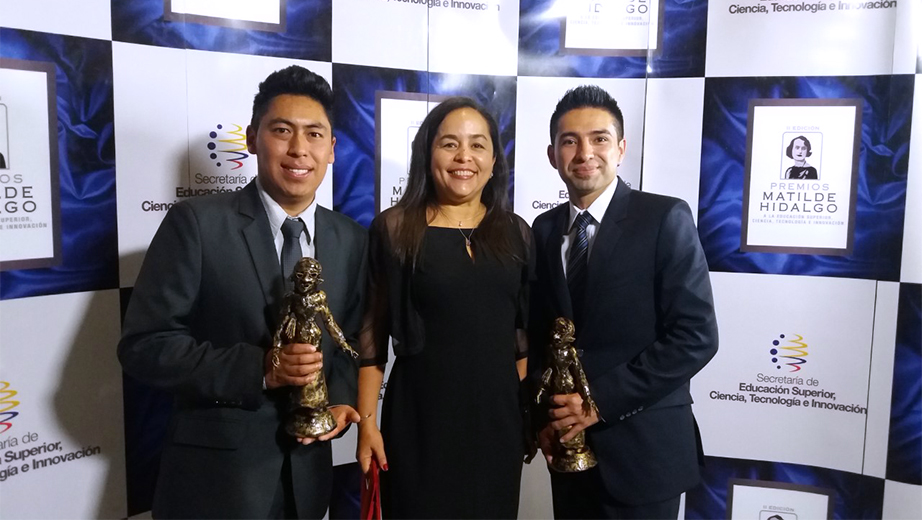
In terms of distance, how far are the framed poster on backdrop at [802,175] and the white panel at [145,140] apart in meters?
1.78

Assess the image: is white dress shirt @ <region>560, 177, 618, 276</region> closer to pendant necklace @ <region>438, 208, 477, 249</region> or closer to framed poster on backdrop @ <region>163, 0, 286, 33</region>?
pendant necklace @ <region>438, 208, 477, 249</region>

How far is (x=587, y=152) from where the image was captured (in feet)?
5.94

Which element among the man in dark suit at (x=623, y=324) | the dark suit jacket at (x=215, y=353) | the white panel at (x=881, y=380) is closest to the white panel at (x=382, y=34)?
the man in dark suit at (x=623, y=324)

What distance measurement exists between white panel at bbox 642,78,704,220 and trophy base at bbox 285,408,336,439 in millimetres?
1282

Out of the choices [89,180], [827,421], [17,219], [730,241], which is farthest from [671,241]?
[17,219]

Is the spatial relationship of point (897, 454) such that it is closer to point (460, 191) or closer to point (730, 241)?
point (730, 241)

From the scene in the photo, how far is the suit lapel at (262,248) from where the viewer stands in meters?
1.57

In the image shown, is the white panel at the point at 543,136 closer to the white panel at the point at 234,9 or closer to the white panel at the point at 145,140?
the white panel at the point at 234,9

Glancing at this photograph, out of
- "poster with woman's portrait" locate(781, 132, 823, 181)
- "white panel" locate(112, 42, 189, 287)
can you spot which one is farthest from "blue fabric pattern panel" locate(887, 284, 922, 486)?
"white panel" locate(112, 42, 189, 287)

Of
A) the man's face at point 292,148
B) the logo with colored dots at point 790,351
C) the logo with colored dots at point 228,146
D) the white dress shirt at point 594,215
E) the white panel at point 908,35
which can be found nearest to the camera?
the man's face at point 292,148

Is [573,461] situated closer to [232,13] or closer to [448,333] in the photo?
[448,333]

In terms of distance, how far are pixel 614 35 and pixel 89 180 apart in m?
1.63

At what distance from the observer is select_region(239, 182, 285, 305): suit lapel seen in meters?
1.57

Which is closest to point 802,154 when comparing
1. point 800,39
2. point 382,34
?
point 800,39
